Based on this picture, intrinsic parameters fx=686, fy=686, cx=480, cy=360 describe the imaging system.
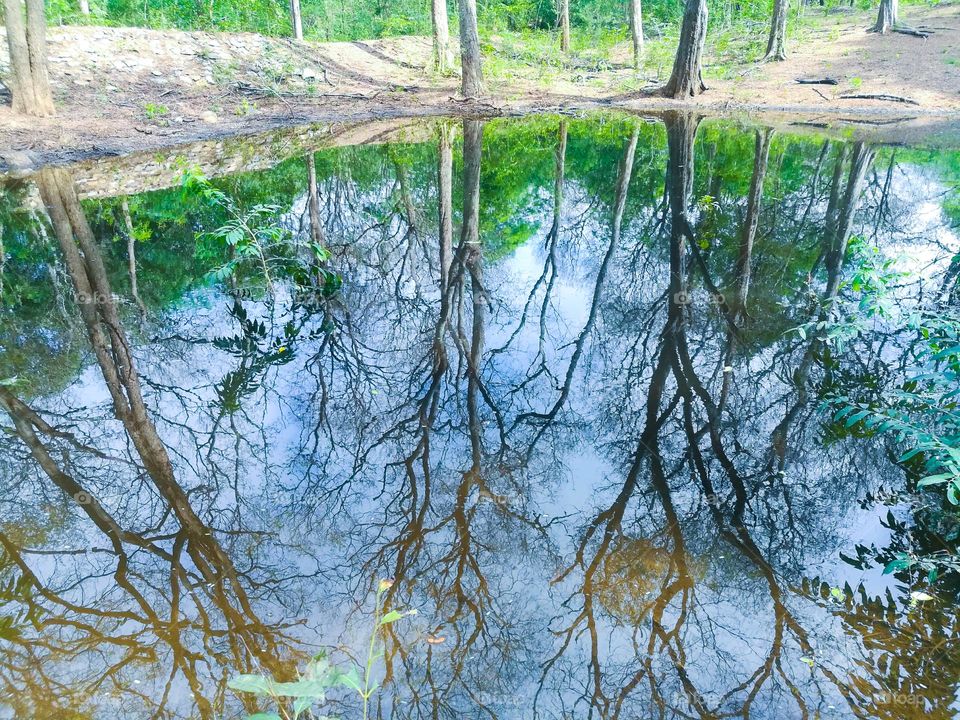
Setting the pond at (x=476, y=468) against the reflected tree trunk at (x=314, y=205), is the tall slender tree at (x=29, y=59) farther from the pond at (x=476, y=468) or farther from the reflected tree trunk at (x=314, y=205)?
the reflected tree trunk at (x=314, y=205)

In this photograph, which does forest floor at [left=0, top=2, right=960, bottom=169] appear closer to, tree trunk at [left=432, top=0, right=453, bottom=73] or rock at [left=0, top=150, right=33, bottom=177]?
rock at [left=0, top=150, right=33, bottom=177]

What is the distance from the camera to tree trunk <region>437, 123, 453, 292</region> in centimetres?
885

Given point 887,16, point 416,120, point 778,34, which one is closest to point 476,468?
point 416,120

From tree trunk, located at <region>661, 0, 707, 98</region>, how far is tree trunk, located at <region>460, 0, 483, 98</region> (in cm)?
549

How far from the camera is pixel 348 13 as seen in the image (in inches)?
1063

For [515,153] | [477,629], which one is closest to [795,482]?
[477,629]

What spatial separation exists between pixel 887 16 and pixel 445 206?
20.1 meters

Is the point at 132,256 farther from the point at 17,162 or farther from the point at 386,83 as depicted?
the point at 386,83

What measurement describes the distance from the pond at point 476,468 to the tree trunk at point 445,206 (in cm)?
14

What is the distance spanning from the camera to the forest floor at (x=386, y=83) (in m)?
15.7

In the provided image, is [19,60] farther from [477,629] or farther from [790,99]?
[790,99]

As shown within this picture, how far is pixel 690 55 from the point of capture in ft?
62.3

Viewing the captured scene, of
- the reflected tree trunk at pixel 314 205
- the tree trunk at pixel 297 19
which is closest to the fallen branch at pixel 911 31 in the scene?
the tree trunk at pixel 297 19

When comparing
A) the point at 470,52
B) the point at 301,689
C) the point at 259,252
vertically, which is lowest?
the point at 301,689
